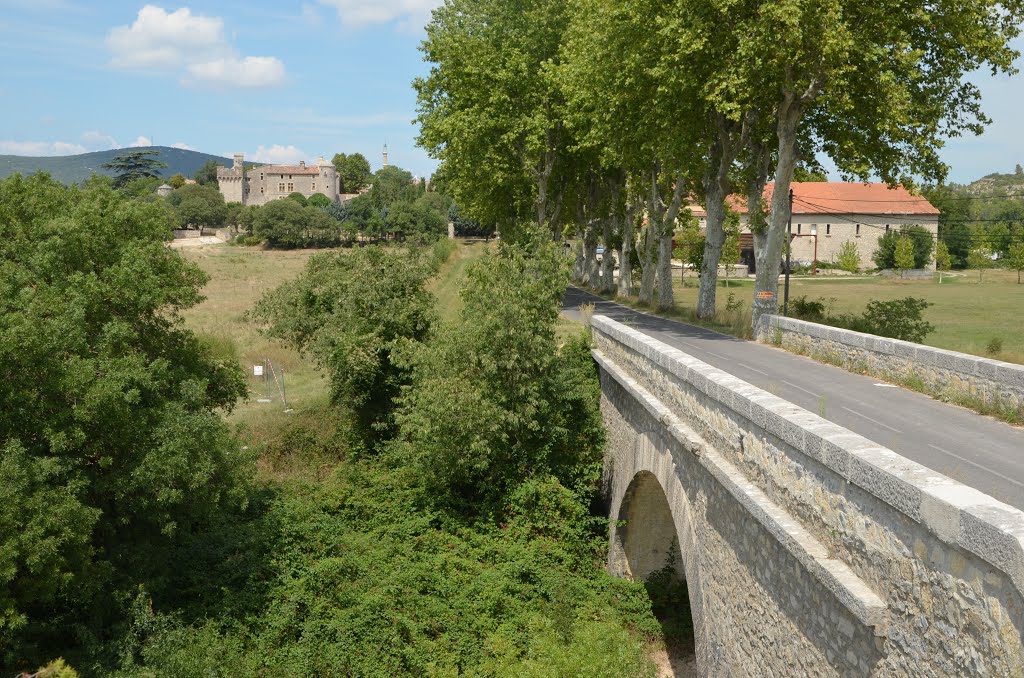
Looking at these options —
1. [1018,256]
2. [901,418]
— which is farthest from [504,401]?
[1018,256]

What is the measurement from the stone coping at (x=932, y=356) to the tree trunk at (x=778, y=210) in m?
3.81

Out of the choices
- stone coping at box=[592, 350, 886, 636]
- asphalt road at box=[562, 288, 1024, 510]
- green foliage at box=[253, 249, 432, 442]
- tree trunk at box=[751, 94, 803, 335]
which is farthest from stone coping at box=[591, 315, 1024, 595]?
green foliage at box=[253, 249, 432, 442]

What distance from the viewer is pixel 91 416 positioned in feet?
41.7

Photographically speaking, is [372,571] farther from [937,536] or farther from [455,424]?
[937,536]

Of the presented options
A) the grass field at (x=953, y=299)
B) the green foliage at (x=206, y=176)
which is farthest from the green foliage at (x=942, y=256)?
the green foliage at (x=206, y=176)

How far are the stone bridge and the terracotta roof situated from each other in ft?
256

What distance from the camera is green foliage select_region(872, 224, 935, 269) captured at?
258ft

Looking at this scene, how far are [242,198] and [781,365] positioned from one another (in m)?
167

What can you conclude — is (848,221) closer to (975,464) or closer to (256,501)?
(256,501)

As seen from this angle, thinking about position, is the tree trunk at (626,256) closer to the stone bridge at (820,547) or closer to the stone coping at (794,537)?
the stone bridge at (820,547)

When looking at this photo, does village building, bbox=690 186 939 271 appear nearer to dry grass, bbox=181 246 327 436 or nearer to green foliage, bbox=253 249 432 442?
dry grass, bbox=181 246 327 436

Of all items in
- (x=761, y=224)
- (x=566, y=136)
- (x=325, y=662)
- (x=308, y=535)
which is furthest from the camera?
(x=566, y=136)

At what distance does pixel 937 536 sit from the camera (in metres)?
4.45

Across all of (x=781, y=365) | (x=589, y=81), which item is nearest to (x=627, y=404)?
(x=781, y=365)
